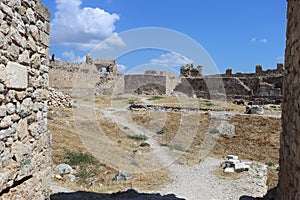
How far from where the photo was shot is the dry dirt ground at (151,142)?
805 cm

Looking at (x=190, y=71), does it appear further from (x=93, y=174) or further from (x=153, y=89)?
(x=93, y=174)

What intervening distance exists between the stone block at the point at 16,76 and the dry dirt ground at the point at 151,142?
388cm

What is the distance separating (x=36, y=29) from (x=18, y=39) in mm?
621

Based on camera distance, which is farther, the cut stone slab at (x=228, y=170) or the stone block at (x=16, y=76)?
the cut stone slab at (x=228, y=170)

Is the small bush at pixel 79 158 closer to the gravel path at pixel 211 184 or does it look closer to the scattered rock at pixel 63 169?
the scattered rock at pixel 63 169

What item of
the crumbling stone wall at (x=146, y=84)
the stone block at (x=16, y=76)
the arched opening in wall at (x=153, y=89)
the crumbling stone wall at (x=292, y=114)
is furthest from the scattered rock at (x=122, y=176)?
the crumbling stone wall at (x=146, y=84)

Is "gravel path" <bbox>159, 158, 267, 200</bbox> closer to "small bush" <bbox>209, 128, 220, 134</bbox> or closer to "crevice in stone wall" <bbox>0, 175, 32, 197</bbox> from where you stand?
"crevice in stone wall" <bbox>0, 175, 32, 197</bbox>

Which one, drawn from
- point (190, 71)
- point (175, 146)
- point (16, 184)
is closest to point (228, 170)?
point (175, 146)

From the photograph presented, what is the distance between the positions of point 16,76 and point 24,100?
1.33 ft

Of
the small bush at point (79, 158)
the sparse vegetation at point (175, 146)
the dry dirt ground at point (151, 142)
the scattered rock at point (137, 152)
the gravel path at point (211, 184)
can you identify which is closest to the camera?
the gravel path at point (211, 184)

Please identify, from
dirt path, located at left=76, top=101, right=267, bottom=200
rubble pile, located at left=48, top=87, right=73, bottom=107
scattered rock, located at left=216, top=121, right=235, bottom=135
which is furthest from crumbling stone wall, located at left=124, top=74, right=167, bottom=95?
dirt path, located at left=76, top=101, right=267, bottom=200

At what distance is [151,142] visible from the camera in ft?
43.2

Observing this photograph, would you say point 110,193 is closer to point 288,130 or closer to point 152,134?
point 288,130

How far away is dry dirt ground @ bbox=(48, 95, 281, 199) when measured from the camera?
26.4 feet
